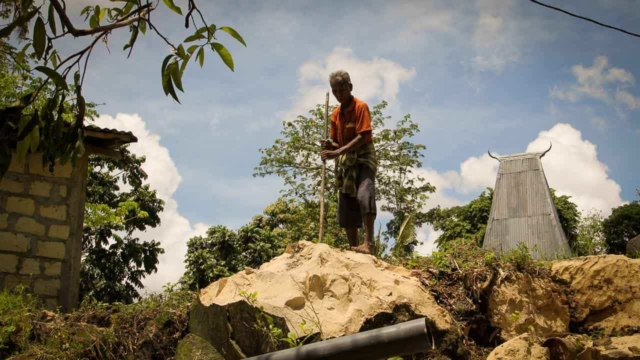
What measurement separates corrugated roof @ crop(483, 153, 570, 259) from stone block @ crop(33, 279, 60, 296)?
10406 mm

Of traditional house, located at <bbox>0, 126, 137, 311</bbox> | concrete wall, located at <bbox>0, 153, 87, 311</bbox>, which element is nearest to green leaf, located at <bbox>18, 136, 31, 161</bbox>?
traditional house, located at <bbox>0, 126, 137, 311</bbox>

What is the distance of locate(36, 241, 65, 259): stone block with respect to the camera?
26.6 ft

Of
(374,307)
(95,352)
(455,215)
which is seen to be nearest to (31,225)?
(95,352)

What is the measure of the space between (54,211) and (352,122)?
13.9 feet

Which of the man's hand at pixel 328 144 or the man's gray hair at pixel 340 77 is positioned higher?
the man's gray hair at pixel 340 77

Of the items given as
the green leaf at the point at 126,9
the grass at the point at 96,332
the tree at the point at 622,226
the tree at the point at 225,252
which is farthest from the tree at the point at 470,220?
the green leaf at the point at 126,9

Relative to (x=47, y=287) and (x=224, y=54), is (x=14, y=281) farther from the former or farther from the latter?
(x=224, y=54)

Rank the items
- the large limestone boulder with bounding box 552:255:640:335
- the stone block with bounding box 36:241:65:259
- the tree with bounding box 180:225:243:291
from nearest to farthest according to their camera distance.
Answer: the large limestone boulder with bounding box 552:255:640:335 < the stone block with bounding box 36:241:65:259 < the tree with bounding box 180:225:243:291

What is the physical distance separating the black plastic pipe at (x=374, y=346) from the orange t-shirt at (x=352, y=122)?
4.19m

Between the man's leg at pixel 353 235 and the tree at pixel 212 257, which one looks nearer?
the man's leg at pixel 353 235

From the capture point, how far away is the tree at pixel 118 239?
52.7 feet

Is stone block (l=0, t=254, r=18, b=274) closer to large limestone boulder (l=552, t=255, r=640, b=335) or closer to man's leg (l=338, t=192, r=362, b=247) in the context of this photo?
man's leg (l=338, t=192, r=362, b=247)

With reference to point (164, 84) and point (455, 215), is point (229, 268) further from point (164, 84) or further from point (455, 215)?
point (164, 84)

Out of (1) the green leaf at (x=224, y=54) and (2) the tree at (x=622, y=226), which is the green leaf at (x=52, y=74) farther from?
(2) the tree at (x=622, y=226)
